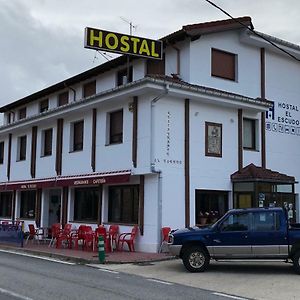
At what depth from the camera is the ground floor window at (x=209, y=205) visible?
2039 cm

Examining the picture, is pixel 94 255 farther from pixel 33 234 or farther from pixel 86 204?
pixel 33 234

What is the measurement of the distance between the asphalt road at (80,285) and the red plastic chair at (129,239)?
157 inches

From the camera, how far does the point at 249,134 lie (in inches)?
901

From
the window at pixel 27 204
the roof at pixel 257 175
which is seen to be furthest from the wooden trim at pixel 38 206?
the roof at pixel 257 175

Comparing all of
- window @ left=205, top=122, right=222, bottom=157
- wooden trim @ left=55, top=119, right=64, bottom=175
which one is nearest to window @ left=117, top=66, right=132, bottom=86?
wooden trim @ left=55, top=119, right=64, bottom=175

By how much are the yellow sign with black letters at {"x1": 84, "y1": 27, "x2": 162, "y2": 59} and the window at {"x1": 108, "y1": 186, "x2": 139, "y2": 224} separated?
221 inches

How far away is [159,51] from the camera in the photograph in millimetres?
21172

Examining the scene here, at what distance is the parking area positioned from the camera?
11102 millimetres

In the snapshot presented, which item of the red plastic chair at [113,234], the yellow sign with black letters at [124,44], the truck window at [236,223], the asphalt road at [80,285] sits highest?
the yellow sign with black letters at [124,44]

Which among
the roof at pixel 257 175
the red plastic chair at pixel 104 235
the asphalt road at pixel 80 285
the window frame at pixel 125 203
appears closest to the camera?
the asphalt road at pixel 80 285

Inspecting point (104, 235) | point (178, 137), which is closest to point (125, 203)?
point (104, 235)

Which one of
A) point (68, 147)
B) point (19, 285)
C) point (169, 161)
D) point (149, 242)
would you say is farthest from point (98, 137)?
point (19, 285)

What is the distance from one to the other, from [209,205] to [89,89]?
32.7 feet

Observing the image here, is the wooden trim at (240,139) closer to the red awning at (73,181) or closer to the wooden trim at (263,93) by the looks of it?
the wooden trim at (263,93)
